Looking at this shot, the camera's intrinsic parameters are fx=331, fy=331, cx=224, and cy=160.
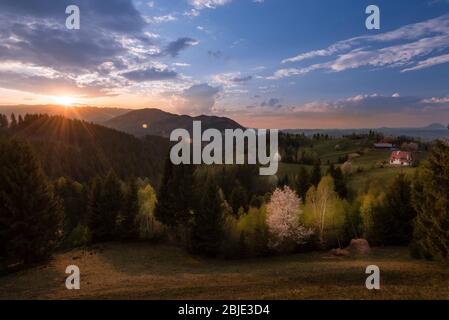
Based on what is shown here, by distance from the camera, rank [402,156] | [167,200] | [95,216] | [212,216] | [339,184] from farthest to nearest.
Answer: [402,156], [339,184], [95,216], [167,200], [212,216]

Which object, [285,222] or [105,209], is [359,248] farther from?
[105,209]

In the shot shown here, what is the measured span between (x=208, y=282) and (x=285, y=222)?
22261 millimetres

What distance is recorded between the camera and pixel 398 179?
49938mm

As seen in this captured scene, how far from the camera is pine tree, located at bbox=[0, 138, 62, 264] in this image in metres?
34.3

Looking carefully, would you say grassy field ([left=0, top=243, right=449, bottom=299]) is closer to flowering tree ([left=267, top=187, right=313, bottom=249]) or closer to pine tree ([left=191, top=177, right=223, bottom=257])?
pine tree ([left=191, top=177, right=223, bottom=257])

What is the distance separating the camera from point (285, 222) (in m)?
45.9

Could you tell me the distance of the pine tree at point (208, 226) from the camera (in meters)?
46.0

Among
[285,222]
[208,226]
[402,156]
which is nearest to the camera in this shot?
[285,222]

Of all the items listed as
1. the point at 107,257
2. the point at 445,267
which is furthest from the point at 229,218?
the point at 445,267

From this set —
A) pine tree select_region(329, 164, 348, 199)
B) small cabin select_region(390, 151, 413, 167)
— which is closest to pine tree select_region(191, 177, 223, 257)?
pine tree select_region(329, 164, 348, 199)

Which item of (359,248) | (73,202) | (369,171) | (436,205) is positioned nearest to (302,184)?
(359,248)

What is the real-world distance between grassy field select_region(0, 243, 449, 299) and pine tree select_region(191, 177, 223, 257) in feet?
15.1

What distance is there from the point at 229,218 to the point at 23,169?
Result: 28455mm
